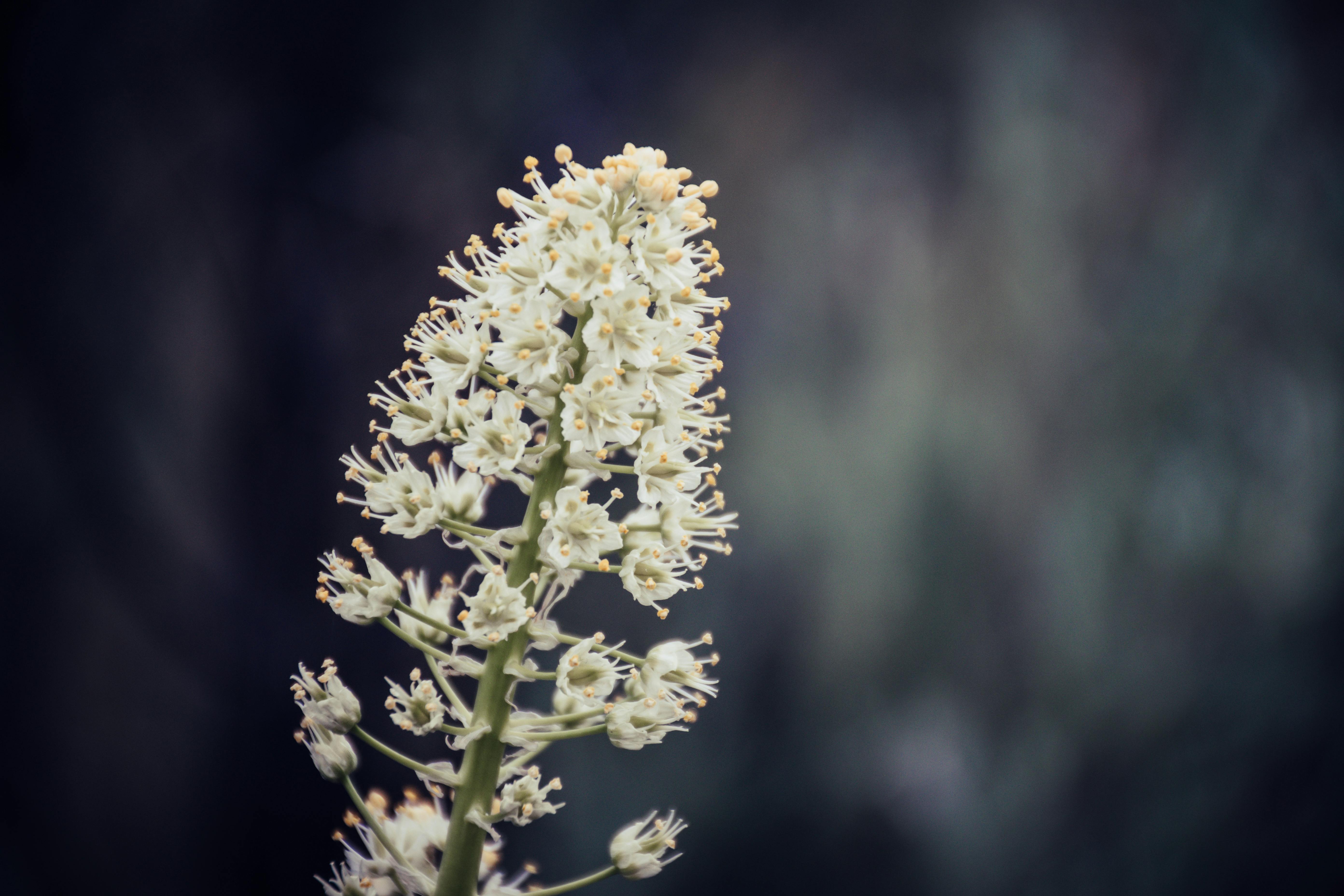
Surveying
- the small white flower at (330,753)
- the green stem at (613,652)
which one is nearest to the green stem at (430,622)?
the green stem at (613,652)

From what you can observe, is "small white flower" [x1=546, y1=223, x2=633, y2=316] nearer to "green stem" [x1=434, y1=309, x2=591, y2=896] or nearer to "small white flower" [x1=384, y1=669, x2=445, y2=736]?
"green stem" [x1=434, y1=309, x2=591, y2=896]

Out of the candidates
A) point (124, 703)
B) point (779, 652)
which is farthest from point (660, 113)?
point (124, 703)

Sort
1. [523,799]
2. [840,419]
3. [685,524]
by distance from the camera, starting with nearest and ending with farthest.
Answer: [523,799] < [685,524] < [840,419]

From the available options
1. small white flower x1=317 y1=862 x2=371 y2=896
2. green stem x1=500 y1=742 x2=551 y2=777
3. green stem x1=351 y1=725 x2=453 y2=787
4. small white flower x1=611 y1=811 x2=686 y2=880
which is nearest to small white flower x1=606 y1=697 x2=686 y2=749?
green stem x1=500 y1=742 x2=551 y2=777

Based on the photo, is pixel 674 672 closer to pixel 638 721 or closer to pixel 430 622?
pixel 638 721

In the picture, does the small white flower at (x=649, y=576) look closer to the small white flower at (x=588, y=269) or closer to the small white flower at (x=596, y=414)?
the small white flower at (x=596, y=414)

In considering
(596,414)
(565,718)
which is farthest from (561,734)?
(596,414)

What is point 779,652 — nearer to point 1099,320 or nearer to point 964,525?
point 964,525
